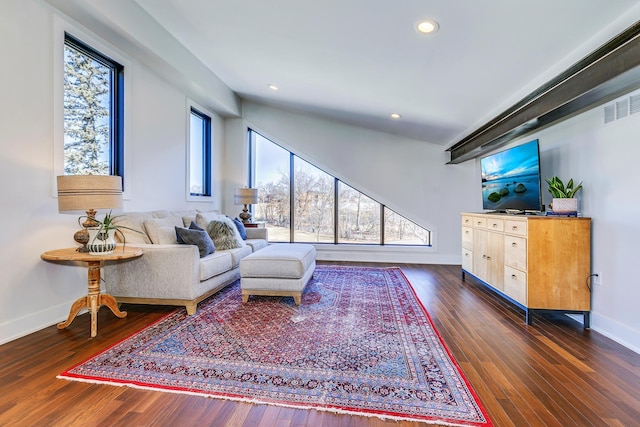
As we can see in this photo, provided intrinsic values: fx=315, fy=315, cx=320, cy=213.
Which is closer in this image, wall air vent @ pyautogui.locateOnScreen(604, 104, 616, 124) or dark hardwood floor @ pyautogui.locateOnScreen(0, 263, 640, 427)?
dark hardwood floor @ pyautogui.locateOnScreen(0, 263, 640, 427)

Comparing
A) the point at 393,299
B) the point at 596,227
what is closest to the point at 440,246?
the point at 393,299

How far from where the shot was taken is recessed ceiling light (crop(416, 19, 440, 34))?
220 cm

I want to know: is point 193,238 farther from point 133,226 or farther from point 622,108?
point 622,108

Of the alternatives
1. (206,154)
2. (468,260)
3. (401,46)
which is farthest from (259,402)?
(206,154)

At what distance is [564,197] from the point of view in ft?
9.13

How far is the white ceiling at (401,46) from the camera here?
195cm

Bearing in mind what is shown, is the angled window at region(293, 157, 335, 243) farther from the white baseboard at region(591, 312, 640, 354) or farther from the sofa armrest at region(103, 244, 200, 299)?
the white baseboard at region(591, 312, 640, 354)

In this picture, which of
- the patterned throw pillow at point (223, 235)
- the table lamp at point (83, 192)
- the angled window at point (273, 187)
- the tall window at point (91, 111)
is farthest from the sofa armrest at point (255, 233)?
the table lamp at point (83, 192)

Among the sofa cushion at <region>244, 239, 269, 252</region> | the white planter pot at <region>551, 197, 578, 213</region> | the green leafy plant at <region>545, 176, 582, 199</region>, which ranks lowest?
the sofa cushion at <region>244, 239, 269, 252</region>

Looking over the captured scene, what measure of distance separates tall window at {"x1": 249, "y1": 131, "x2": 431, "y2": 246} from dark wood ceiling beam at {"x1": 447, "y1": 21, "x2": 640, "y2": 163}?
2.62 m

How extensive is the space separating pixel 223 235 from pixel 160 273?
108 cm

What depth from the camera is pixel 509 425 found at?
4.73ft

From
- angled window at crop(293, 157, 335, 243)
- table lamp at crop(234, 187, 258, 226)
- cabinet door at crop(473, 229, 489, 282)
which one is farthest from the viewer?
angled window at crop(293, 157, 335, 243)

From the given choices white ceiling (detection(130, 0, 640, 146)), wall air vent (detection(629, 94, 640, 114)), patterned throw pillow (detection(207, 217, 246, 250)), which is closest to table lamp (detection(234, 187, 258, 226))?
patterned throw pillow (detection(207, 217, 246, 250))
